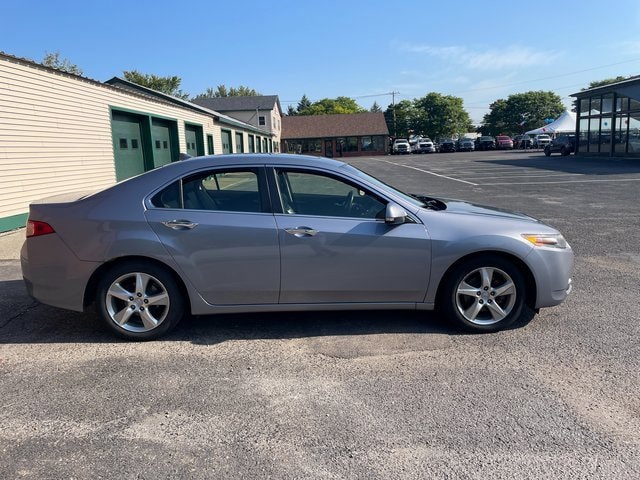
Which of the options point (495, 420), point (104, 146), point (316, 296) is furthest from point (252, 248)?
point (104, 146)

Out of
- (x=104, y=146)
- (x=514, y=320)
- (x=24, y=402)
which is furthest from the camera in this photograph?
(x=104, y=146)

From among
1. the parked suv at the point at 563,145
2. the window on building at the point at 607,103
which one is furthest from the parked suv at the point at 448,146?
the window on building at the point at 607,103

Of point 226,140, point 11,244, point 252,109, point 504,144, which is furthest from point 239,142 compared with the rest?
point 504,144

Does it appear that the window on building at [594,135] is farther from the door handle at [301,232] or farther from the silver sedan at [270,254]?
the door handle at [301,232]

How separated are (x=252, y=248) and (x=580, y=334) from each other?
2910mm

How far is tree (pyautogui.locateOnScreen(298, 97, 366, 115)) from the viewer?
99875 mm

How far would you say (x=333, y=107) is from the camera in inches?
4038

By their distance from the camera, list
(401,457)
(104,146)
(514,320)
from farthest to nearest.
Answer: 1. (104,146)
2. (514,320)
3. (401,457)

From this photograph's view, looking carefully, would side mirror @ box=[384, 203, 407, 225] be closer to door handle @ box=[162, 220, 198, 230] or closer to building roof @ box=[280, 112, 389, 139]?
door handle @ box=[162, 220, 198, 230]

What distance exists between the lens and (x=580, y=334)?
4.34m

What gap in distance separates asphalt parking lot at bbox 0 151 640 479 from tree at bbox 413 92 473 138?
86.0 metres

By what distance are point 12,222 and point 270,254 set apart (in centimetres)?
787

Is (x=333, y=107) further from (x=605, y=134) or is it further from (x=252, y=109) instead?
(x=605, y=134)

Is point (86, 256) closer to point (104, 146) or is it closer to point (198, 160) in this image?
point (198, 160)
